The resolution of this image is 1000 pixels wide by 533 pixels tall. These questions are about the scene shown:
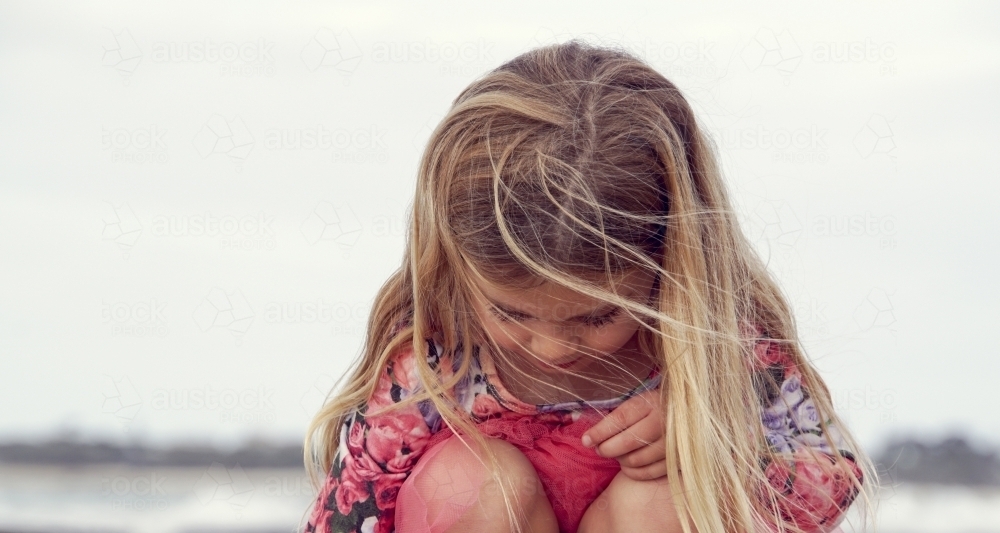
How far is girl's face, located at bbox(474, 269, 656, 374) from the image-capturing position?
1.17 metres

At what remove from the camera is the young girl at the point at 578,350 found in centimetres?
117

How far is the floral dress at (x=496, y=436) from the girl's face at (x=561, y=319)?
13 cm

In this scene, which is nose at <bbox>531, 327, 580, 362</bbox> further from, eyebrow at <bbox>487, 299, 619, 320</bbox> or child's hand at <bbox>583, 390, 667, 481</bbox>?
child's hand at <bbox>583, 390, 667, 481</bbox>

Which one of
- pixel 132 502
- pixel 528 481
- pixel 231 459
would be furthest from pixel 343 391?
pixel 231 459

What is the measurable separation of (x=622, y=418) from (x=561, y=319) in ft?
0.68

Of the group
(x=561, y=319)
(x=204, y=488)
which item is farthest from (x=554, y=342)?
(x=204, y=488)

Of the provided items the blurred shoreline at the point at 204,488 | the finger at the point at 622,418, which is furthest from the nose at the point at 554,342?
the blurred shoreline at the point at 204,488

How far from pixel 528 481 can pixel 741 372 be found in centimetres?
34

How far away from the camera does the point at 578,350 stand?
4.02 feet

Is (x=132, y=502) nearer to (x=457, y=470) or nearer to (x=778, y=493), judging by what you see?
(x=457, y=470)

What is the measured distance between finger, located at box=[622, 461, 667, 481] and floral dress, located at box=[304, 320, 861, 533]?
10cm

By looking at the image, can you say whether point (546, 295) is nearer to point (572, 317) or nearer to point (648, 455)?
point (572, 317)

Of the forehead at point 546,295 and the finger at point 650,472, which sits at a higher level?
the forehead at point 546,295

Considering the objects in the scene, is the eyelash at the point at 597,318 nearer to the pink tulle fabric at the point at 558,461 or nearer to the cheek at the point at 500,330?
the cheek at the point at 500,330
